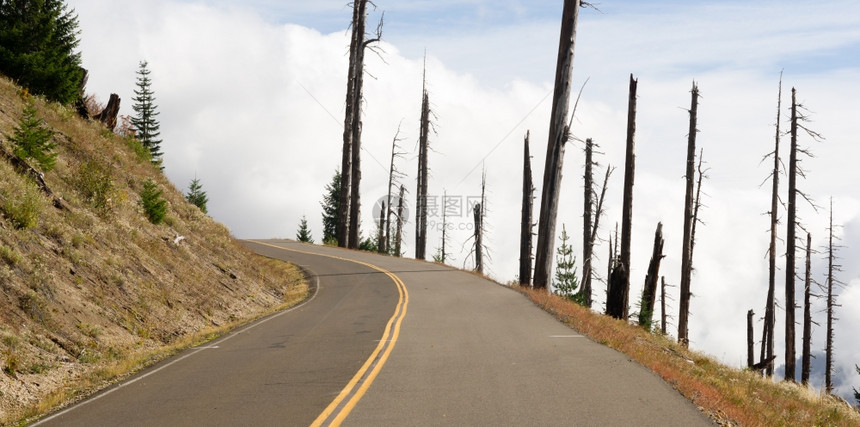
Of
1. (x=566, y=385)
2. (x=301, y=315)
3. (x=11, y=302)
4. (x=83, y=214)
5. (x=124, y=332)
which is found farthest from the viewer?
(x=301, y=315)

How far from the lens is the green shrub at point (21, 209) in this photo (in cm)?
1409

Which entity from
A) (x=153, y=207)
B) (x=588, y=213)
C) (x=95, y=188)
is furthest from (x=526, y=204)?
(x=95, y=188)

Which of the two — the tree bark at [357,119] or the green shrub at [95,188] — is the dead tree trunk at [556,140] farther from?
the tree bark at [357,119]

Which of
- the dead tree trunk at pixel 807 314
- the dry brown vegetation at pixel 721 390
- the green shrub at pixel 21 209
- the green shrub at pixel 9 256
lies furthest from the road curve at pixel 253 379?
the dead tree trunk at pixel 807 314

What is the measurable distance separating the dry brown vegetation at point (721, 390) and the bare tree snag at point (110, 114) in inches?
811

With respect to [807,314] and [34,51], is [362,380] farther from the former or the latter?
[807,314]

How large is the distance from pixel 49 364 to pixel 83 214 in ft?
24.4

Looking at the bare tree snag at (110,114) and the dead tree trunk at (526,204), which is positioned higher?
the bare tree snag at (110,114)

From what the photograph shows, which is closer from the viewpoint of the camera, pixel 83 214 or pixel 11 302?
pixel 11 302

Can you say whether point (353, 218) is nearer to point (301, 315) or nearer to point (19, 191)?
point (301, 315)

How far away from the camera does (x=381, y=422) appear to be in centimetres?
750

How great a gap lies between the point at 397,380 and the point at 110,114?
26131 mm

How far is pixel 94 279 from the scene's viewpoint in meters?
15.1

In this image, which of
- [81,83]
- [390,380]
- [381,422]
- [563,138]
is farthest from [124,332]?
[81,83]
